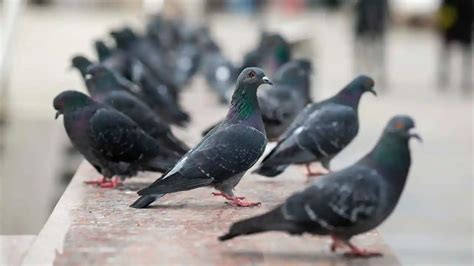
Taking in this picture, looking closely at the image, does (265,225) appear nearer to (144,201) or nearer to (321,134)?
(144,201)

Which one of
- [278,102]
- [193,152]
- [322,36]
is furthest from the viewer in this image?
[322,36]

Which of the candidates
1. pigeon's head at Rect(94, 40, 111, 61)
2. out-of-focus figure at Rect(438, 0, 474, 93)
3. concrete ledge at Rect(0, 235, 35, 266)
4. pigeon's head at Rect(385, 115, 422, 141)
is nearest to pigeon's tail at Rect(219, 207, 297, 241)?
pigeon's head at Rect(385, 115, 422, 141)

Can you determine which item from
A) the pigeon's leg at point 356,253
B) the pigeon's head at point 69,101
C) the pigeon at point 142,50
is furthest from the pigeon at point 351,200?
the pigeon at point 142,50

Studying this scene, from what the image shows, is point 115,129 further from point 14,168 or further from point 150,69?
point 14,168

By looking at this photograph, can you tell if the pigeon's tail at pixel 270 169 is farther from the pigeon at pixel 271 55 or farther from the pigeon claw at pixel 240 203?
the pigeon at pixel 271 55

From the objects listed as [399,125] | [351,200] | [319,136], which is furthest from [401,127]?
[319,136]

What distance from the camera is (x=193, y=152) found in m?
6.67

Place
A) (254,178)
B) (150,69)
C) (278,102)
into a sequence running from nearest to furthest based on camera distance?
(254,178)
(278,102)
(150,69)

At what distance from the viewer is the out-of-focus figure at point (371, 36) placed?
21.6m

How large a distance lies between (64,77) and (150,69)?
8.95m

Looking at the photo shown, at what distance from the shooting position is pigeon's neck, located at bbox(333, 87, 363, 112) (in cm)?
778

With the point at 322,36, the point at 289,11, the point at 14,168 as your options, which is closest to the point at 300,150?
the point at 14,168

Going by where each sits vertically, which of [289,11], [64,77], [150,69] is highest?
[150,69]

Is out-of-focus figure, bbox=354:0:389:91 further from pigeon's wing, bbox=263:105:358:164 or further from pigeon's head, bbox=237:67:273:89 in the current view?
pigeon's head, bbox=237:67:273:89
